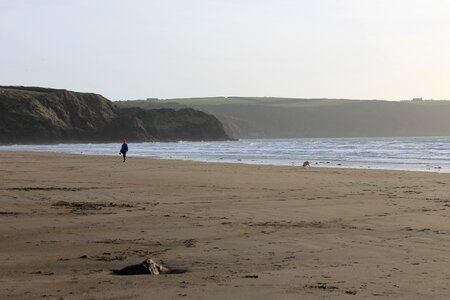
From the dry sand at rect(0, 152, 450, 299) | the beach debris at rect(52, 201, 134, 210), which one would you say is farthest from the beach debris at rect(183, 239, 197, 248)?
the beach debris at rect(52, 201, 134, 210)

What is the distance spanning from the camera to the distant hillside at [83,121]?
109500 mm

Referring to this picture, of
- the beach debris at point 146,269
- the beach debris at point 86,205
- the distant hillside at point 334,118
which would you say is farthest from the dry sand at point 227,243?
the distant hillside at point 334,118

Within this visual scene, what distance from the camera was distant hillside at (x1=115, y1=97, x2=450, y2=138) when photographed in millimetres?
174000

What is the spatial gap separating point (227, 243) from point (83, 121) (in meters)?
113

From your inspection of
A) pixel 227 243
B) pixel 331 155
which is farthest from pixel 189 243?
pixel 331 155

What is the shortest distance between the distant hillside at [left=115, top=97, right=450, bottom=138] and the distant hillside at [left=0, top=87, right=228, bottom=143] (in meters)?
35.9

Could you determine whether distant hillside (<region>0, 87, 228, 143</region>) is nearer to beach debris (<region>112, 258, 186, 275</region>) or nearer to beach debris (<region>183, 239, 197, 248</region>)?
beach debris (<region>183, 239, 197, 248</region>)

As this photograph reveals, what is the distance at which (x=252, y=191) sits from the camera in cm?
1576

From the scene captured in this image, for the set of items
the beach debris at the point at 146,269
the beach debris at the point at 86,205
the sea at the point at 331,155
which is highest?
the beach debris at the point at 146,269

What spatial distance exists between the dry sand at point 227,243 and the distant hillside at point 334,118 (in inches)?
6075

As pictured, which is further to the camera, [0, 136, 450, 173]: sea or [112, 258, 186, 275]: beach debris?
[0, 136, 450, 173]: sea

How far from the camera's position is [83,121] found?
11756cm

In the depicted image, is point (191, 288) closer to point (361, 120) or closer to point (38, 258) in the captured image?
point (38, 258)

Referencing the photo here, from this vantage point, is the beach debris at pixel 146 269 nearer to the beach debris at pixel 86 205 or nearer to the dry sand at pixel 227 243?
the dry sand at pixel 227 243
